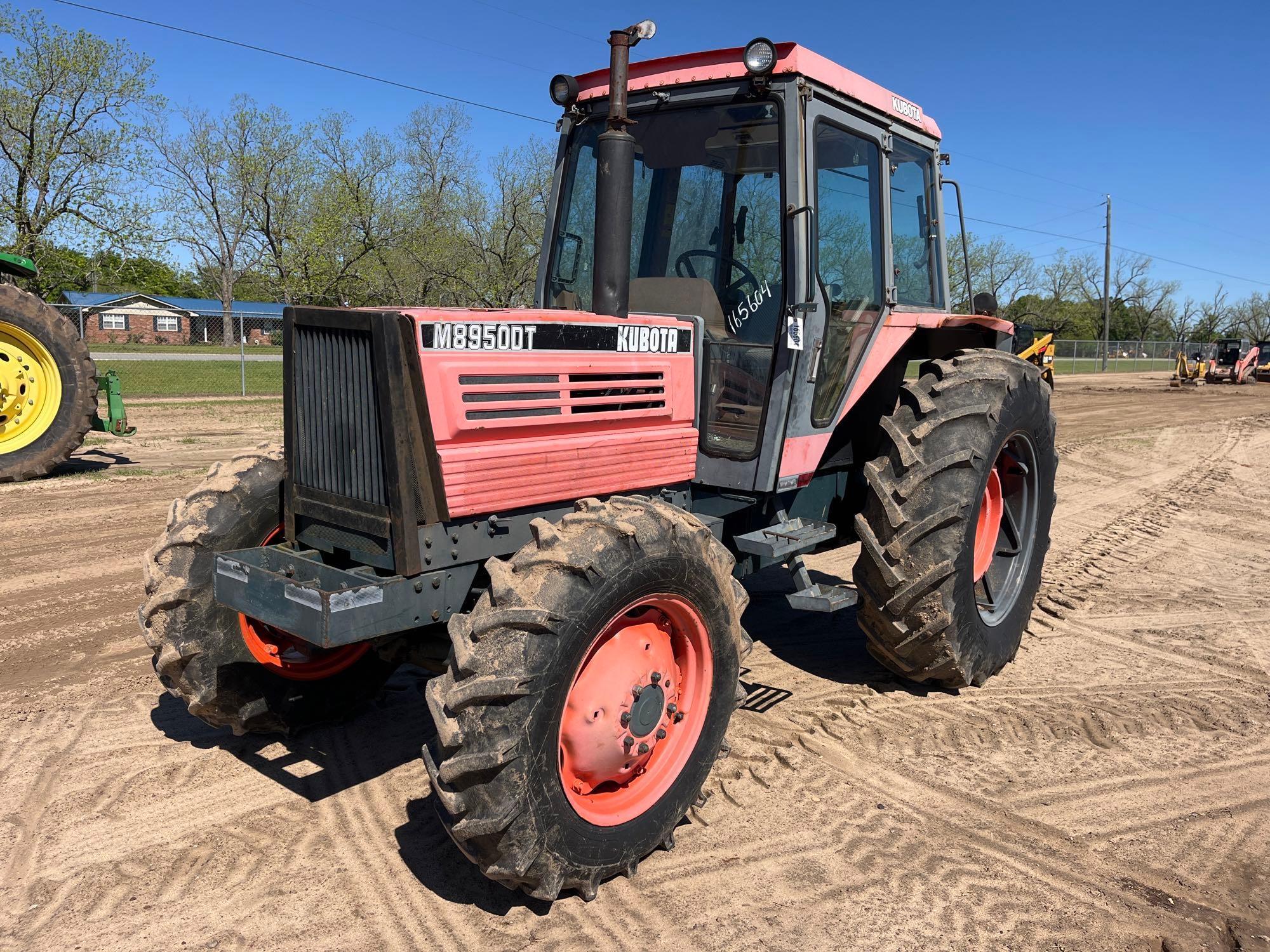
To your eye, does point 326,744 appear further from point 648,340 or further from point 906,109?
point 906,109

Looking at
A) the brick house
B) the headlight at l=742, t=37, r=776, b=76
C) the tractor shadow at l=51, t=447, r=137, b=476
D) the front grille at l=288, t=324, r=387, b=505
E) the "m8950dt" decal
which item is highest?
the brick house

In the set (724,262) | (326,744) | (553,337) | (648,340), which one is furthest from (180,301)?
(553,337)

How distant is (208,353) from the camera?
30.2 meters

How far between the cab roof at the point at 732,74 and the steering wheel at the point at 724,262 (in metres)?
0.72

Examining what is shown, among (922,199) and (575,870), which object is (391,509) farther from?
(922,199)

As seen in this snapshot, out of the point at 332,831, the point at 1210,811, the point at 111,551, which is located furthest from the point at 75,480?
the point at 1210,811

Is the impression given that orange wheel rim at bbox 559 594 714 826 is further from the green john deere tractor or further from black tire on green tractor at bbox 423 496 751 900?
the green john deere tractor

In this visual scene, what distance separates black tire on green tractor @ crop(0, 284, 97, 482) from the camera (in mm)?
9055

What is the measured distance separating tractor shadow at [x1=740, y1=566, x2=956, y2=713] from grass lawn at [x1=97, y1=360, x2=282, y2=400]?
44.0 ft

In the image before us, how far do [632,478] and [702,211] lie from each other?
4.71ft

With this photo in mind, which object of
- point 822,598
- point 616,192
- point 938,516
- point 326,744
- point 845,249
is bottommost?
point 326,744

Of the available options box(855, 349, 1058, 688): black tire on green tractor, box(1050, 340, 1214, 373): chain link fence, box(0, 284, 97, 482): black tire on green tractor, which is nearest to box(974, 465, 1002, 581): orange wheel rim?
box(855, 349, 1058, 688): black tire on green tractor

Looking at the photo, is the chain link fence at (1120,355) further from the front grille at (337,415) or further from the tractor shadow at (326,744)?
the front grille at (337,415)

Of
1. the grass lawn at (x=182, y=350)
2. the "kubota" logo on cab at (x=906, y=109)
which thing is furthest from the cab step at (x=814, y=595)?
the grass lawn at (x=182, y=350)
